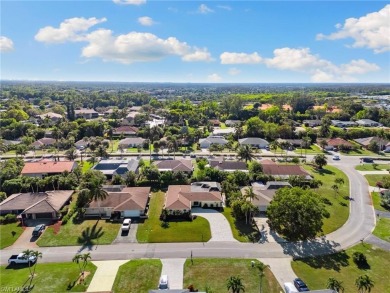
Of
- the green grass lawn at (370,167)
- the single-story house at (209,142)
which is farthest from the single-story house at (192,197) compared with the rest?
the green grass lawn at (370,167)

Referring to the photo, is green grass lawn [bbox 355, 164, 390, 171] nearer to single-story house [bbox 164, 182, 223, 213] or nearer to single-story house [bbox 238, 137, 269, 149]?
single-story house [bbox 238, 137, 269, 149]

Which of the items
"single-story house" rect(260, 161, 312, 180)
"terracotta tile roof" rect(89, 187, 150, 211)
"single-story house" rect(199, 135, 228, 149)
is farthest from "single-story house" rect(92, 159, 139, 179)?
"single-story house" rect(199, 135, 228, 149)

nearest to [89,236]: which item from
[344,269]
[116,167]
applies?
[116,167]

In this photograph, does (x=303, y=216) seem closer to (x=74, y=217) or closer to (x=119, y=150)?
(x=74, y=217)

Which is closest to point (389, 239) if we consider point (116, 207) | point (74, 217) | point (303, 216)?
point (303, 216)

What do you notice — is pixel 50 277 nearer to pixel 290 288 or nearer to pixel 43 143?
pixel 290 288

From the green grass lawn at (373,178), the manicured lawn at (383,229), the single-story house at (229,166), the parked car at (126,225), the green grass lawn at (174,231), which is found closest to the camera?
the green grass lawn at (174,231)

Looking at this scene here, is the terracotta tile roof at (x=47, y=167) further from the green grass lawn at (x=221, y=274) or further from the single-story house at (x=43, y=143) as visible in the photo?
the green grass lawn at (x=221, y=274)
